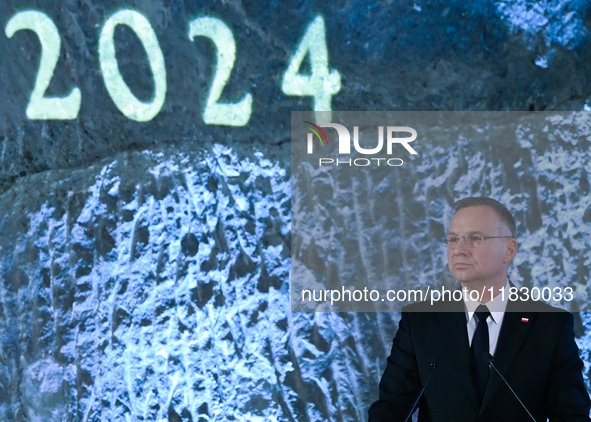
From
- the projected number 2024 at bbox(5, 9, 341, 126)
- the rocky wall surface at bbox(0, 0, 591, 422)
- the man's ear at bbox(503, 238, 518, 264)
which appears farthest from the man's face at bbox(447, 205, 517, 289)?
the projected number 2024 at bbox(5, 9, 341, 126)

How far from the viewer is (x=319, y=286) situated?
1207 mm

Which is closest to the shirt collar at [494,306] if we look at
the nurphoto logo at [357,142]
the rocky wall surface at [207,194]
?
the rocky wall surface at [207,194]

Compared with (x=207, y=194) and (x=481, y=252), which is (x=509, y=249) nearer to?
(x=481, y=252)

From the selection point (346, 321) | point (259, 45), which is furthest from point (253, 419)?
point (259, 45)

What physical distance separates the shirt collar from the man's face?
0.9 inches

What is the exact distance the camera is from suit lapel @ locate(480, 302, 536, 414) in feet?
2.99

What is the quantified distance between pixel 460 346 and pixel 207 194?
61 centimetres

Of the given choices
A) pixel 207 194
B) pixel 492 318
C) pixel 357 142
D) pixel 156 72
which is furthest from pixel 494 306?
pixel 156 72

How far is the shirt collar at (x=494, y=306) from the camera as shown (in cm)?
97

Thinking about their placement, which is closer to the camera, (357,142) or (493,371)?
(493,371)

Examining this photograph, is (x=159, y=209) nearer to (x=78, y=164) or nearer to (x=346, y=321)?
(x=78, y=164)

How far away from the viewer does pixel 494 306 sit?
0.98m

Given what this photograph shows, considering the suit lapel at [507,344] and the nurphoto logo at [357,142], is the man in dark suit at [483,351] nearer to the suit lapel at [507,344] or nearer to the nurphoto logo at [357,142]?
the suit lapel at [507,344]

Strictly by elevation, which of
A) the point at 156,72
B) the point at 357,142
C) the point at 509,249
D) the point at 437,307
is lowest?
the point at 437,307
